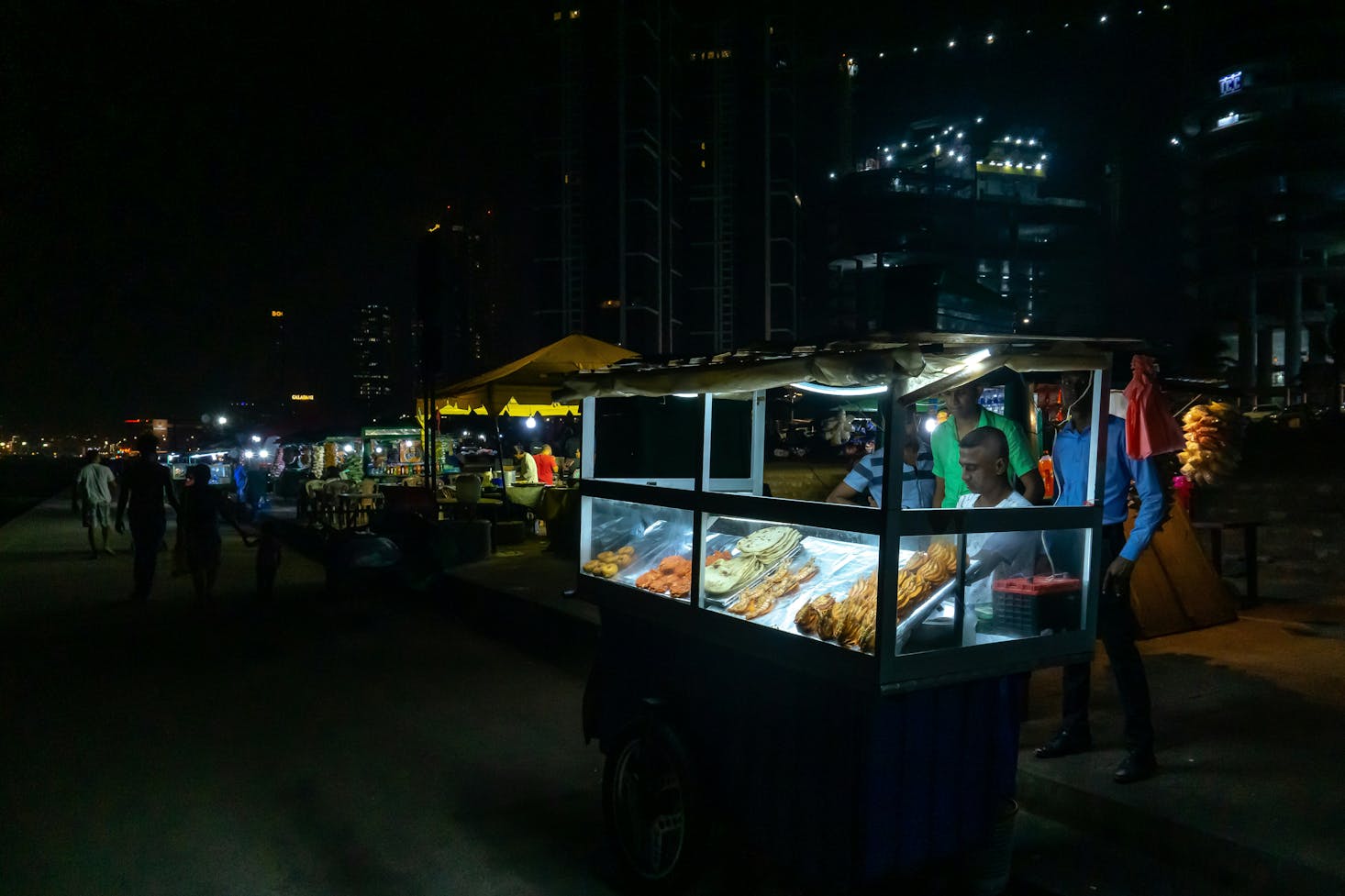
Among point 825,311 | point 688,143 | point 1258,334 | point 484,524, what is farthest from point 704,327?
point 484,524

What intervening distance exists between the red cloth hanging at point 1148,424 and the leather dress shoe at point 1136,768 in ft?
5.01

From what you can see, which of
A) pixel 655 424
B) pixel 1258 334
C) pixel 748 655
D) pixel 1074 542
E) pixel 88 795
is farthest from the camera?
pixel 1258 334

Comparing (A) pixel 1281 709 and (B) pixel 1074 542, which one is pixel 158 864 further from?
(A) pixel 1281 709

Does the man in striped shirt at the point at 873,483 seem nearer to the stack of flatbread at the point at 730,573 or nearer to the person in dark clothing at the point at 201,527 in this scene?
the stack of flatbread at the point at 730,573

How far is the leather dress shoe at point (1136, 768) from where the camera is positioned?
172 inches

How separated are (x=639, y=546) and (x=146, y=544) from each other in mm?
9459

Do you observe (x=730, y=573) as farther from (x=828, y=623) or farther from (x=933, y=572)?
(x=933, y=572)

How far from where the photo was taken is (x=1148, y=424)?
422 cm

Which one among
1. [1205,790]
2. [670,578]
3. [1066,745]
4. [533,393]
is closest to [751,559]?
[670,578]

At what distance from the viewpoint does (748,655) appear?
333 cm

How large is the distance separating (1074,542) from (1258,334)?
78.1 m

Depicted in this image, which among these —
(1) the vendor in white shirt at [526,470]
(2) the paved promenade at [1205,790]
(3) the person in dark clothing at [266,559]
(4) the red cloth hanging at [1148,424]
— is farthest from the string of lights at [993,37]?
(4) the red cloth hanging at [1148,424]

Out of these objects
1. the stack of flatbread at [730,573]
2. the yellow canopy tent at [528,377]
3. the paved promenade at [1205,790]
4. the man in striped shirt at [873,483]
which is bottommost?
the paved promenade at [1205,790]

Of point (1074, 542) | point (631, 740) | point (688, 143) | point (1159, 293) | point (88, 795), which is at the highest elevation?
point (688, 143)
